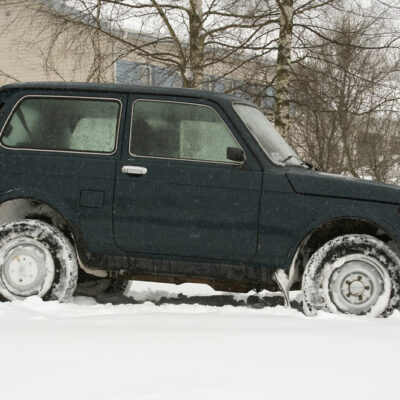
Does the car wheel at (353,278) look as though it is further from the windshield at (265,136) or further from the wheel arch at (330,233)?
the windshield at (265,136)

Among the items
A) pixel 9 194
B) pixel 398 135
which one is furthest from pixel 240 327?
pixel 398 135

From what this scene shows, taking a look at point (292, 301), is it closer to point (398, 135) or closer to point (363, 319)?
point (363, 319)

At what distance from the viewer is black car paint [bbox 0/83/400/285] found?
5.29m

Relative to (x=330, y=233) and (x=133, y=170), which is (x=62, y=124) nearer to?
(x=133, y=170)

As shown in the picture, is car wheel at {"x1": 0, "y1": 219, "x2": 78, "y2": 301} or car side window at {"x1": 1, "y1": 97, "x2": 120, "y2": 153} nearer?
car wheel at {"x1": 0, "y1": 219, "x2": 78, "y2": 301}

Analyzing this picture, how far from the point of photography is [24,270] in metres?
5.49

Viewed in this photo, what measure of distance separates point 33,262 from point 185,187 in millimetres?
1374

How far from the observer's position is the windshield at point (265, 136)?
5512mm

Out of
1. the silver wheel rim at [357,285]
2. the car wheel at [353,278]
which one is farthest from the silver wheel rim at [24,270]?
the silver wheel rim at [357,285]

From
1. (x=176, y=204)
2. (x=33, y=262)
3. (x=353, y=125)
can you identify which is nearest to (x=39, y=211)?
(x=33, y=262)

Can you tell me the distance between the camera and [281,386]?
3303 mm

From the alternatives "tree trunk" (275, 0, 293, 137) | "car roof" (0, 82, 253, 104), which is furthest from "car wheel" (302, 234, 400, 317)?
"tree trunk" (275, 0, 293, 137)

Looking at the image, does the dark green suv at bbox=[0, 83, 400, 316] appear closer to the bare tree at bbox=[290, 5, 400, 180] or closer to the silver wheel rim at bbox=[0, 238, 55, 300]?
the silver wheel rim at bbox=[0, 238, 55, 300]

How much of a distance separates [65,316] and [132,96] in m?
1.86
